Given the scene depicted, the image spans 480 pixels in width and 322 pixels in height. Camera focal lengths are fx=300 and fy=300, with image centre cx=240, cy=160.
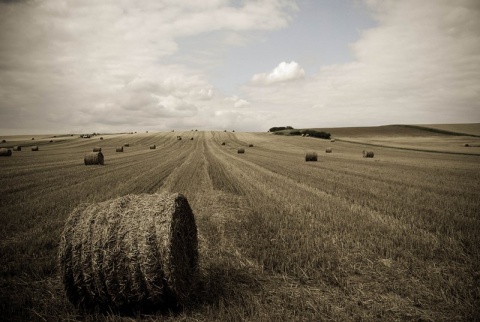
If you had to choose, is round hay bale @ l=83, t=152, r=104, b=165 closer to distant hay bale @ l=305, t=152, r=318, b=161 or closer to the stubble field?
the stubble field

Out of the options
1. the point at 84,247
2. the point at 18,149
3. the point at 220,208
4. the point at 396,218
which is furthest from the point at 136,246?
the point at 18,149

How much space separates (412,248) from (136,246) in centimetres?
569

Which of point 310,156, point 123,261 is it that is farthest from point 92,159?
point 123,261

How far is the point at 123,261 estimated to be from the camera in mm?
4230

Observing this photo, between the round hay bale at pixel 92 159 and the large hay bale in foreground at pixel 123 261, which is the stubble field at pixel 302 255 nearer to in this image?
the large hay bale in foreground at pixel 123 261

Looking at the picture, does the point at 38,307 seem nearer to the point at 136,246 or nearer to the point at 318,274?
the point at 136,246

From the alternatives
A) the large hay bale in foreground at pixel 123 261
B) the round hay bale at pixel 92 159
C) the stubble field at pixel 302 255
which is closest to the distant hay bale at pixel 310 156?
the stubble field at pixel 302 255

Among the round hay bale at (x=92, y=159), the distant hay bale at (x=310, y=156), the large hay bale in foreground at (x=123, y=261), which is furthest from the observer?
the distant hay bale at (x=310, y=156)

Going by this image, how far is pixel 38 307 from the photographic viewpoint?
443 centimetres

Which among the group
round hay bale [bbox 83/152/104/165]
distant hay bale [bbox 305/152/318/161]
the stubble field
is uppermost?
round hay bale [bbox 83/152/104/165]

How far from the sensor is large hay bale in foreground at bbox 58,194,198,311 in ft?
13.8

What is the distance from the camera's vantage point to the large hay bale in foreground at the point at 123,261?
4.20 m

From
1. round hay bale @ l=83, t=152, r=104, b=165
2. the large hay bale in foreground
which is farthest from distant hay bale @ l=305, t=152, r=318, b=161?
the large hay bale in foreground

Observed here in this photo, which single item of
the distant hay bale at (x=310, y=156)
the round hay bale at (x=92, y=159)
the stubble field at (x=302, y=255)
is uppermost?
the round hay bale at (x=92, y=159)
